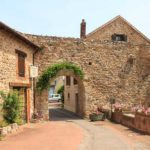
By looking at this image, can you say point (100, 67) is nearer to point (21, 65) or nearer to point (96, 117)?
point (96, 117)

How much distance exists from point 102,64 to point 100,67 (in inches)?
10.3

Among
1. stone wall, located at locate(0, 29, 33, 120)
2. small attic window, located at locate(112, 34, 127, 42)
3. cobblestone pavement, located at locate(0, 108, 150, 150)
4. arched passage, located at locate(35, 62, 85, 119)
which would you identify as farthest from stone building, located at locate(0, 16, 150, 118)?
small attic window, located at locate(112, 34, 127, 42)

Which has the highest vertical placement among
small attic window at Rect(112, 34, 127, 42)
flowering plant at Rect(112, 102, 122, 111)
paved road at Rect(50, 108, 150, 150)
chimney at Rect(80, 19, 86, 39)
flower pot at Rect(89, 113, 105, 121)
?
chimney at Rect(80, 19, 86, 39)

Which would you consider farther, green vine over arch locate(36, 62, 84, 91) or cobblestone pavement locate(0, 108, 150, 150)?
green vine over arch locate(36, 62, 84, 91)

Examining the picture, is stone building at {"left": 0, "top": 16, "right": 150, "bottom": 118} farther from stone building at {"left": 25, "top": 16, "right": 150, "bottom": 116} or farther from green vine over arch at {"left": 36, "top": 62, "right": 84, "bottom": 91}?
Answer: green vine over arch at {"left": 36, "top": 62, "right": 84, "bottom": 91}

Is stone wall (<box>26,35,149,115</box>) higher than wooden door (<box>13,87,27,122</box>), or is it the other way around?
stone wall (<box>26,35,149,115</box>)

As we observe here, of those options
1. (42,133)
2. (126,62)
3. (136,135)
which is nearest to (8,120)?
(42,133)

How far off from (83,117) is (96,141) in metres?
9.06

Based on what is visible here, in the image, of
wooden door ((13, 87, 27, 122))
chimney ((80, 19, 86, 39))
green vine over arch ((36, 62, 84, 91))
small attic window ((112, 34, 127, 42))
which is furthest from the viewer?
small attic window ((112, 34, 127, 42))

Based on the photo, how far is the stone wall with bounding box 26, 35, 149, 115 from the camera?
19266 mm

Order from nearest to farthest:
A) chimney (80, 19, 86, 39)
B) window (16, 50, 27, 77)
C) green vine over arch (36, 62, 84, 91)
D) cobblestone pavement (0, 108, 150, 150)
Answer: cobblestone pavement (0, 108, 150, 150) < window (16, 50, 27, 77) < green vine over arch (36, 62, 84, 91) < chimney (80, 19, 86, 39)

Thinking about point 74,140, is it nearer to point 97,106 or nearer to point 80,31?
point 97,106

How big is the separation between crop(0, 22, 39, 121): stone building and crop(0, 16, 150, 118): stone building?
99 centimetres

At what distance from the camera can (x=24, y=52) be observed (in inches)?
665
